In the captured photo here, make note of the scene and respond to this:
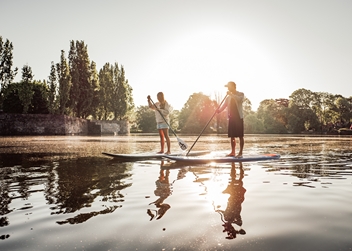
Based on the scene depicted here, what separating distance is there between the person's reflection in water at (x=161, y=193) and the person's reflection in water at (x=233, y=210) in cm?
71

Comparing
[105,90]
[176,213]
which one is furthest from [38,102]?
[176,213]

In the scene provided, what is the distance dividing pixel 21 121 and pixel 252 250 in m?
46.8

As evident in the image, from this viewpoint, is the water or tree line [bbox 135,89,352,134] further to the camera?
tree line [bbox 135,89,352,134]

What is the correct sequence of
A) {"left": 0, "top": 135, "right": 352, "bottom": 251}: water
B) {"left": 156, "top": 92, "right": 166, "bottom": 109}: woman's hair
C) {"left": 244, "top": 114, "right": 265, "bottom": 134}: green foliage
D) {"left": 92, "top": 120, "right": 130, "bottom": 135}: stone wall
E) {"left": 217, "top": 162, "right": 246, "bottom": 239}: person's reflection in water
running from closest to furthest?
{"left": 0, "top": 135, "right": 352, "bottom": 251}: water < {"left": 217, "top": 162, "right": 246, "bottom": 239}: person's reflection in water < {"left": 156, "top": 92, "right": 166, "bottom": 109}: woman's hair < {"left": 92, "top": 120, "right": 130, "bottom": 135}: stone wall < {"left": 244, "top": 114, "right": 265, "bottom": 134}: green foliage

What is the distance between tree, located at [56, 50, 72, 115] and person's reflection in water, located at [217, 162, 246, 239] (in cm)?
4456

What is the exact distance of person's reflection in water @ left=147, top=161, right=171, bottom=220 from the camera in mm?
3561

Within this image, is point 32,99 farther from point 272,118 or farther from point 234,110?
point 272,118

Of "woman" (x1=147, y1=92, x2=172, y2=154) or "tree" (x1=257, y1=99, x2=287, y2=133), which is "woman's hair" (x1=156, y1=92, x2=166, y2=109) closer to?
"woman" (x1=147, y1=92, x2=172, y2=154)

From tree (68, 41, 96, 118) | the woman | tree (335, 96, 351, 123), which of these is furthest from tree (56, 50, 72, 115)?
tree (335, 96, 351, 123)

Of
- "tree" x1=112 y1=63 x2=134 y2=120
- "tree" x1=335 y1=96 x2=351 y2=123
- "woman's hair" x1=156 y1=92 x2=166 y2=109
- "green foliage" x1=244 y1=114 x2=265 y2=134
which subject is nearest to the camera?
"woman's hair" x1=156 y1=92 x2=166 y2=109

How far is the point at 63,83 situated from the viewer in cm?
4603

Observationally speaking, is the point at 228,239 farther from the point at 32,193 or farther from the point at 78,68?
the point at 78,68

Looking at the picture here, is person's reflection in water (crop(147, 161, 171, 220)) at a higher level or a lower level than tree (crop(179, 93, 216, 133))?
lower

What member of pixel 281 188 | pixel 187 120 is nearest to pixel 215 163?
pixel 281 188
